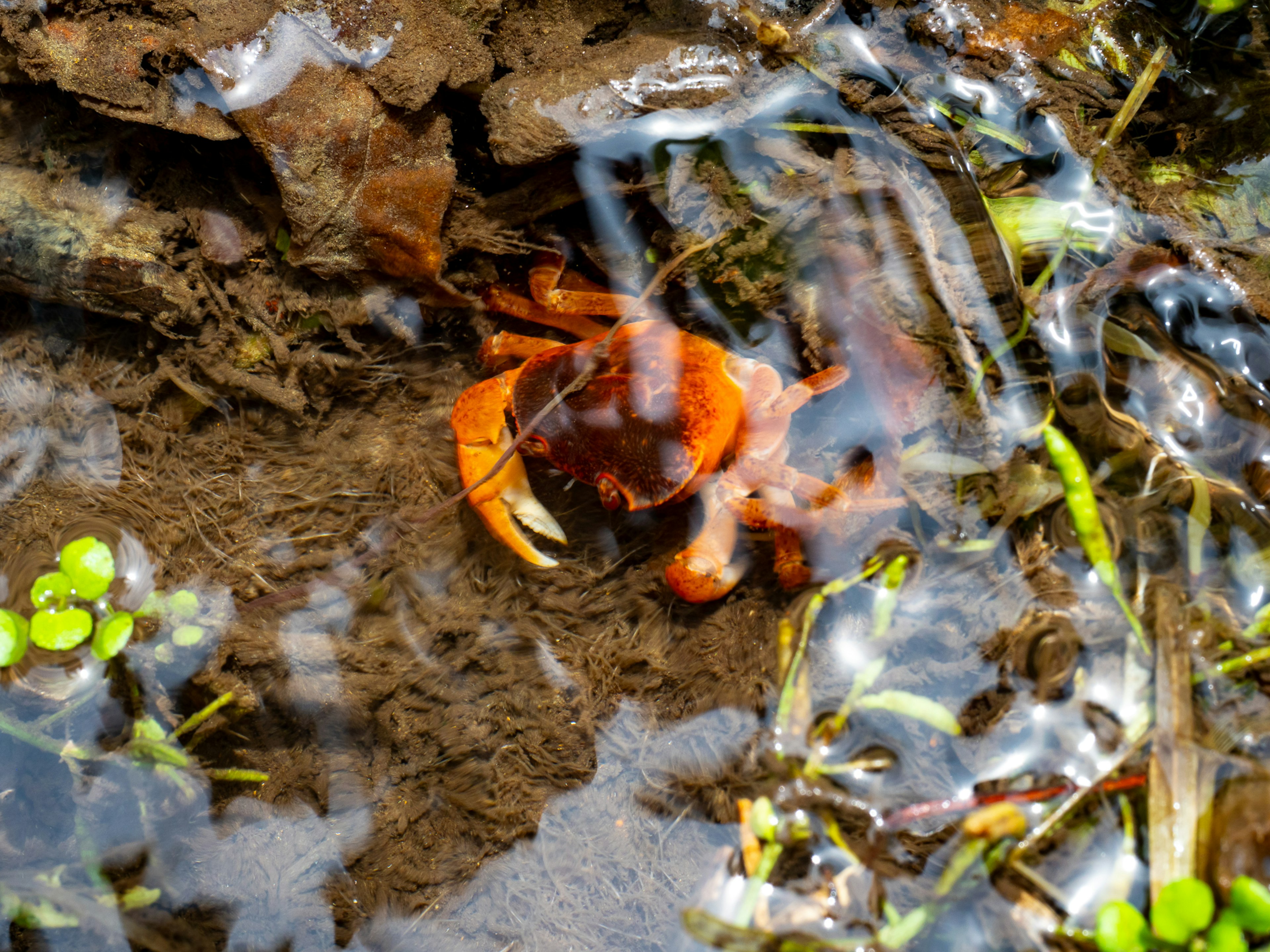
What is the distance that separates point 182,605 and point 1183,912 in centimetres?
341

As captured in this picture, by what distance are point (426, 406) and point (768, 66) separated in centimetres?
188

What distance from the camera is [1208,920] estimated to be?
69.9 inches

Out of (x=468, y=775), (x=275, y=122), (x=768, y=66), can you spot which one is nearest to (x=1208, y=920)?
(x=468, y=775)

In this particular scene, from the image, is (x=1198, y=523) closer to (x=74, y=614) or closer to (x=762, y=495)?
(x=762, y=495)

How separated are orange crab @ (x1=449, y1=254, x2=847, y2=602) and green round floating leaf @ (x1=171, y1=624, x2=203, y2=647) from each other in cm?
117

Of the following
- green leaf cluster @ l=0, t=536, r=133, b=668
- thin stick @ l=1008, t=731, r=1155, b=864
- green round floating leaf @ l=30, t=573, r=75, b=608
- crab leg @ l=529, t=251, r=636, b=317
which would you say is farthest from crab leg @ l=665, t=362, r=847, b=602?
green round floating leaf @ l=30, t=573, r=75, b=608

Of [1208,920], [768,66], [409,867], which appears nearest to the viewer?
[1208,920]

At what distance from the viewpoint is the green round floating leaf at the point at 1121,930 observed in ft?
5.98

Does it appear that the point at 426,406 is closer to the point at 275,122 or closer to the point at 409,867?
the point at 275,122

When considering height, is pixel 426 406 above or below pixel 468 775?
above

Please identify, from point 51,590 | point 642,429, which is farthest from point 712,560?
point 51,590

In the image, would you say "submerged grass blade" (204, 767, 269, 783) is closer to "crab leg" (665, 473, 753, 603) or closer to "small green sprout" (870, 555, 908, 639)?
"crab leg" (665, 473, 753, 603)

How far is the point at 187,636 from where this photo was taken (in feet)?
9.14

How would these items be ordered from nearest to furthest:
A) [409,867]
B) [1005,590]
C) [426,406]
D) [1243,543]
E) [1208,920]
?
[1208,920] → [1243,543] → [1005,590] → [409,867] → [426,406]
